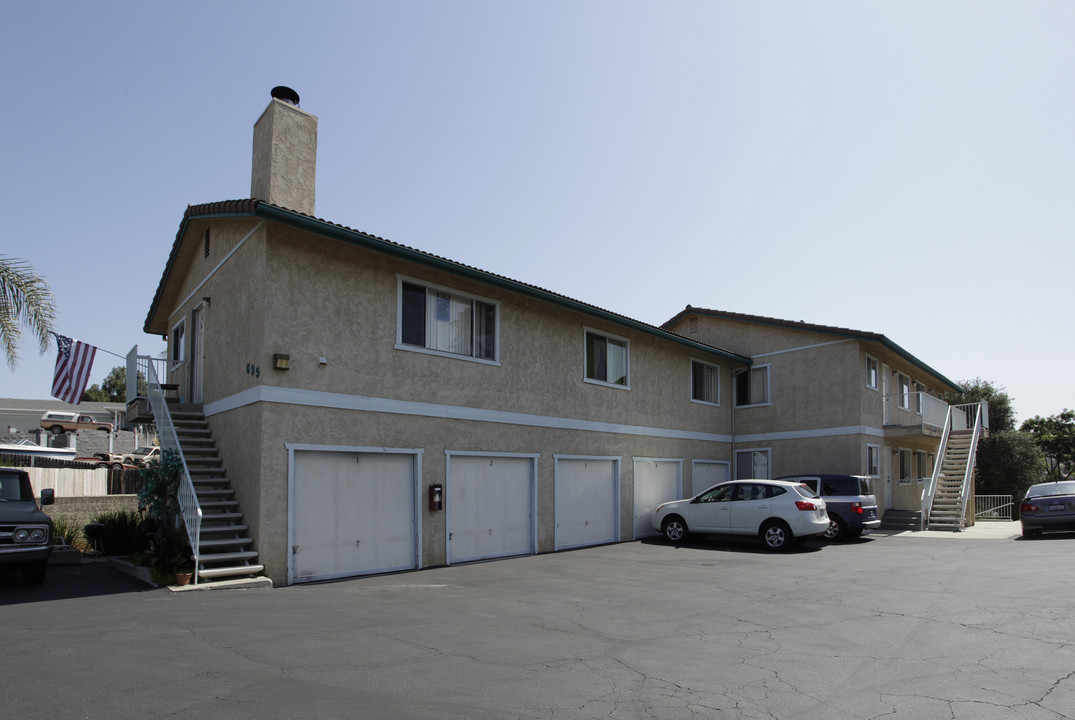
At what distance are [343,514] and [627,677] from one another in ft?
21.5

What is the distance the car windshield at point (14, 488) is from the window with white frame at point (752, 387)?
18224 millimetres

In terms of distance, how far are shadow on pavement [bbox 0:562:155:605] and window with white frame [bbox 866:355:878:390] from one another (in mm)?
19136

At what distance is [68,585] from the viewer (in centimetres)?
1009

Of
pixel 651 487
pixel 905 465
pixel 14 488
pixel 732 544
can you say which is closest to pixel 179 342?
pixel 14 488

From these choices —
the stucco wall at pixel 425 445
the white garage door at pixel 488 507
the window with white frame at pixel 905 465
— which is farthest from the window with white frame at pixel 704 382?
the window with white frame at pixel 905 465

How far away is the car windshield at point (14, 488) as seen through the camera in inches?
404

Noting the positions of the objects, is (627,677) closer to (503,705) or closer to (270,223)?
(503,705)

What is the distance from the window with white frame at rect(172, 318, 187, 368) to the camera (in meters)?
15.5

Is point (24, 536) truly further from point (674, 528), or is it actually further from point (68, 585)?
point (674, 528)

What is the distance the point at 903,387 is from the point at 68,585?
25.4 metres

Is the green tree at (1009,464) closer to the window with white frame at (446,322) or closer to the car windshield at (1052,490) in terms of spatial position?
the car windshield at (1052,490)

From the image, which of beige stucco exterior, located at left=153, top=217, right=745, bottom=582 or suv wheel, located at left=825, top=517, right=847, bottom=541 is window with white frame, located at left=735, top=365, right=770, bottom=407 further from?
beige stucco exterior, located at left=153, top=217, right=745, bottom=582

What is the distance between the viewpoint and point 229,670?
5.58 metres

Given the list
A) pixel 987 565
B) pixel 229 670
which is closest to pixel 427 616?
pixel 229 670
